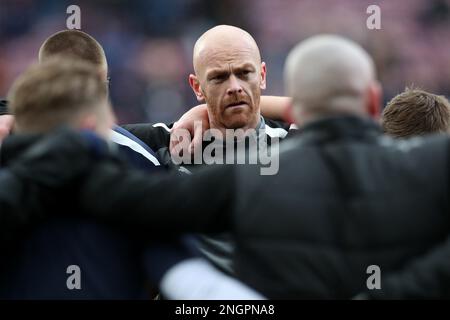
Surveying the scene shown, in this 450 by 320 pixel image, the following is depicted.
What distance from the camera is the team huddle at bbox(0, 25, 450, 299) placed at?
1.82 m

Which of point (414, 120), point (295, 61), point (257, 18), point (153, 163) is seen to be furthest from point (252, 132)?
point (257, 18)

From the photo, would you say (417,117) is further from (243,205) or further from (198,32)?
(198,32)

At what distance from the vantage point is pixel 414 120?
3055 mm

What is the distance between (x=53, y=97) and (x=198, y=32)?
6.53 m

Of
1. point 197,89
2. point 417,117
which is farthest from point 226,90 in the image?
point 417,117

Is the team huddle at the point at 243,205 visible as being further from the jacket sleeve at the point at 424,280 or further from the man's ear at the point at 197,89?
the man's ear at the point at 197,89

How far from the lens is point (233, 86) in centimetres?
362

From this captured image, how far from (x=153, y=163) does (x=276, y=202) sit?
54.6 inches

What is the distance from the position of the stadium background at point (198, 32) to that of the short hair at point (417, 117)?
4.79 meters

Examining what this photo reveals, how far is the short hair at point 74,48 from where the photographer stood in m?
3.36

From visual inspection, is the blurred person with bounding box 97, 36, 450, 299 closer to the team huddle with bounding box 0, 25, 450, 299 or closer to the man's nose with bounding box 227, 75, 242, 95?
the team huddle with bounding box 0, 25, 450, 299

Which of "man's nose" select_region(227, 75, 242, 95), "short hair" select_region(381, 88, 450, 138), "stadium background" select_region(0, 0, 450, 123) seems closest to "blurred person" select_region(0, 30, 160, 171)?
"man's nose" select_region(227, 75, 242, 95)

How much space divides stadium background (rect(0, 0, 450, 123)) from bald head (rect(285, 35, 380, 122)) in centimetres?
596
